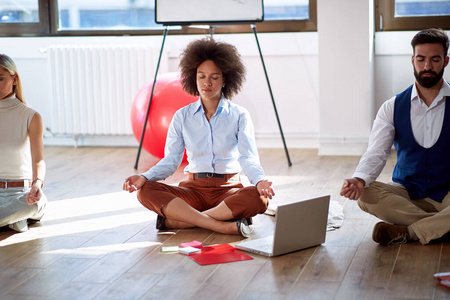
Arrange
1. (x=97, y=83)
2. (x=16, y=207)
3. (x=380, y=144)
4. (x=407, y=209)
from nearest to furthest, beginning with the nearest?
(x=407, y=209) → (x=380, y=144) → (x=16, y=207) → (x=97, y=83)

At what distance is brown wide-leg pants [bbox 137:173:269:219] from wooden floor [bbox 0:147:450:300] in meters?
0.13

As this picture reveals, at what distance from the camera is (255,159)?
314 cm

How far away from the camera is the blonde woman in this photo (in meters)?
3.17

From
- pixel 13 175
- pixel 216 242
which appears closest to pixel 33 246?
pixel 13 175

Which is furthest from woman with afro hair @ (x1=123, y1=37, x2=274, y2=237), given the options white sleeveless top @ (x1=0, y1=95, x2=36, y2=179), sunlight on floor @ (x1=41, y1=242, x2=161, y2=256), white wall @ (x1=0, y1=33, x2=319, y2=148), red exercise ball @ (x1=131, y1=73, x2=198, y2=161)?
white wall @ (x1=0, y1=33, x2=319, y2=148)

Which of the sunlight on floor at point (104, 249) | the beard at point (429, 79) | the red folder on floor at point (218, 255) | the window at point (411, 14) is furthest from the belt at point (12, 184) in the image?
the window at point (411, 14)

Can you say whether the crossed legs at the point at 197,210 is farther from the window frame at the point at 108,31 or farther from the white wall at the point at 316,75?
the window frame at the point at 108,31

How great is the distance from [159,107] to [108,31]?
133cm

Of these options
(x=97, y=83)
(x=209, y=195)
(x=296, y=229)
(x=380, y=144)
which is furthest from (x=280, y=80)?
(x=296, y=229)

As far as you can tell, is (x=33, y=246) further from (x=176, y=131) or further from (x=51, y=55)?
(x=51, y=55)

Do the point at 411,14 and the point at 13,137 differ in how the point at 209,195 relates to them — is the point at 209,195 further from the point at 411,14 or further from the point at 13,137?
the point at 411,14

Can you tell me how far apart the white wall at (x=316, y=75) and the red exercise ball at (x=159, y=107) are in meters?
0.80

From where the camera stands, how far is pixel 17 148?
3.23m

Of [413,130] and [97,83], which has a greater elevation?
[97,83]
